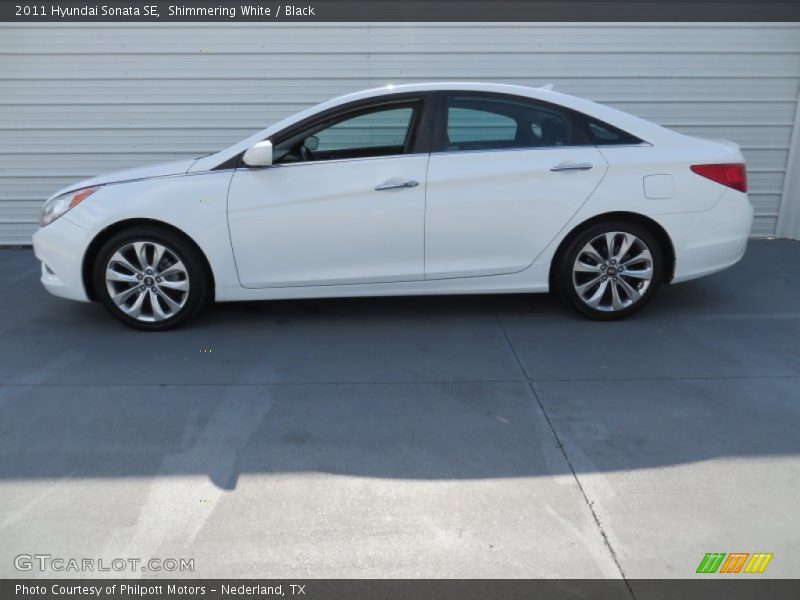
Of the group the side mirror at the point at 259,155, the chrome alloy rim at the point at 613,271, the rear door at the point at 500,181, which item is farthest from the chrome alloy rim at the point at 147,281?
the chrome alloy rim at the point at 613,271

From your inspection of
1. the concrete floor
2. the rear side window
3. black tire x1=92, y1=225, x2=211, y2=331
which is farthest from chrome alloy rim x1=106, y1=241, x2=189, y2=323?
the rear side window

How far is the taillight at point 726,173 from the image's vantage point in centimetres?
513

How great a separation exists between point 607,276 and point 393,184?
5.27 ft

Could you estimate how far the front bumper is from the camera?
5.11 meters

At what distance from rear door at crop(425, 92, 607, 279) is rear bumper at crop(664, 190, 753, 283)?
0.70m

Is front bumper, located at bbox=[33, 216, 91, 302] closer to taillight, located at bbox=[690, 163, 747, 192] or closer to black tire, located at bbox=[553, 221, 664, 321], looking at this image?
black tire, located at bbox=[553, 221, 664, 321]

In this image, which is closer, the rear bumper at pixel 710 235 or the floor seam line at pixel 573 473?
the floor seam line at pixel 573 473

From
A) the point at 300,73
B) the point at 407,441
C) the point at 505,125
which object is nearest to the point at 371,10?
the point at 300,73

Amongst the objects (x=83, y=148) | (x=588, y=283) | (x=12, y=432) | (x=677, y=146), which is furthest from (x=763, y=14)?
(x=12, y=432)

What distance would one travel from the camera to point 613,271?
5.27 meters

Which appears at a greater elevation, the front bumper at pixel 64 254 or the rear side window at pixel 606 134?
the rear side window at pixel 606 134
